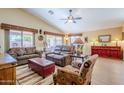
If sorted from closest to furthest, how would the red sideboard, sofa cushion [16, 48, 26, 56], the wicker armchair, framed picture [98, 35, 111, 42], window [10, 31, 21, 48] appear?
the wicker armchair < sofa cushion [16, 48, 26, 56] < window [10, 31, 21, 48] < the red sideboard < framed picture [98, 35, 111, 42]

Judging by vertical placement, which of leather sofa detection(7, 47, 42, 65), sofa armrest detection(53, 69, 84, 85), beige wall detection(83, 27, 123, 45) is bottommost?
sofa armrest detection(53, 69, 84, 85)

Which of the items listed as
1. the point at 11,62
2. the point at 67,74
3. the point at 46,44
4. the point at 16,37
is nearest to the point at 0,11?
the point at 16,37

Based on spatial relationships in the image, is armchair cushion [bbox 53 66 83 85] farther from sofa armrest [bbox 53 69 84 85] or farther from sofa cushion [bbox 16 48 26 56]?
sofa cushion [bbox 16 48 26 56]

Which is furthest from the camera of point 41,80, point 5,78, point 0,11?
point 0,11

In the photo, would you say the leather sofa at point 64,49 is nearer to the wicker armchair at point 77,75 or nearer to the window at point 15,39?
the window at point 15,39

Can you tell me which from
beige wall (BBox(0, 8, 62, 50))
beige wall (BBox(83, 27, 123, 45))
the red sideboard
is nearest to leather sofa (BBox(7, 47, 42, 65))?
beige wall (BBox(0, 8, 62, 50))

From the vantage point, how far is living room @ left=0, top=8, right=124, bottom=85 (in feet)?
11.1

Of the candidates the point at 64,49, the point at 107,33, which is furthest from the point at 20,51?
the point at 107,33

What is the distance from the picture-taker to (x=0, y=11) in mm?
4465

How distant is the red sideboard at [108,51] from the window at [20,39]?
447cm

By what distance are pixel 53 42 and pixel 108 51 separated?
3.69 metres

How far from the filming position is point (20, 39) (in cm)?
548
